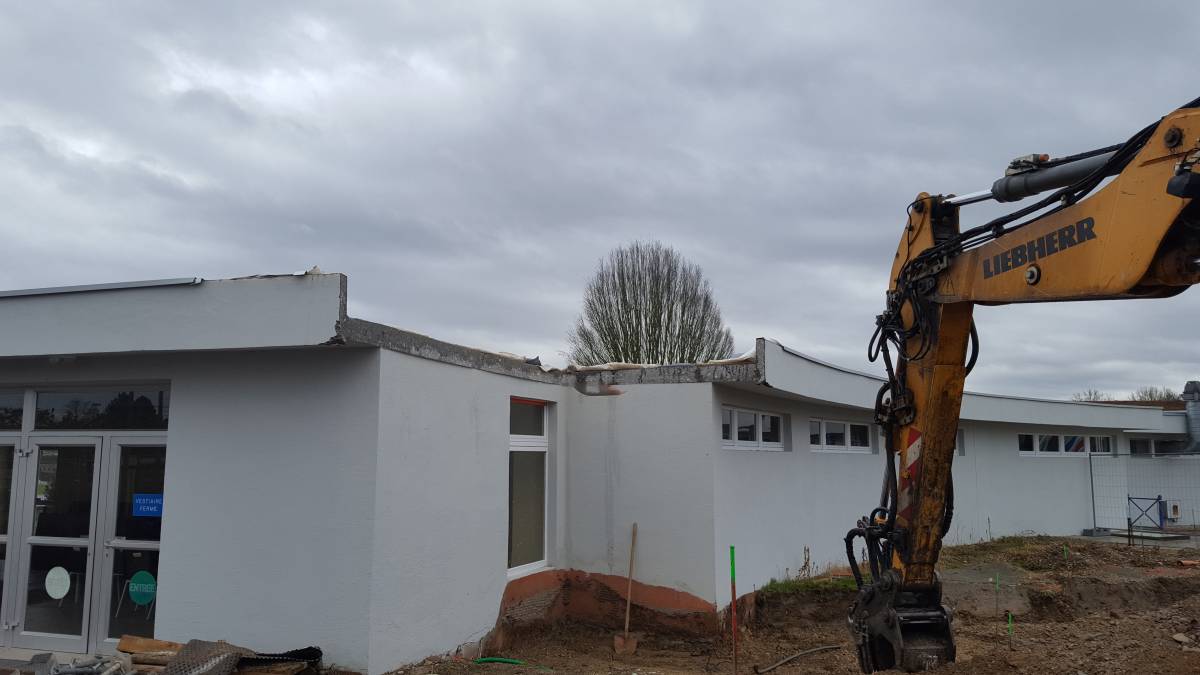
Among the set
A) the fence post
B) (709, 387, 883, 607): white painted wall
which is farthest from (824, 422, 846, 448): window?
the fence post

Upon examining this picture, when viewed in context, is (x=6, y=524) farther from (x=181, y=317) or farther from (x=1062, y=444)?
(x=1062, y=444)

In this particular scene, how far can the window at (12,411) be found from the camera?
810 cm

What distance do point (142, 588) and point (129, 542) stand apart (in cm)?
41

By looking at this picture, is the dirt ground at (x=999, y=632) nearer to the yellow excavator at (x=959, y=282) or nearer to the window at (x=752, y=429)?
the yellow excavator at (x=959, y=282)

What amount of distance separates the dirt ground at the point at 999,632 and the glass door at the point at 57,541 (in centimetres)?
319

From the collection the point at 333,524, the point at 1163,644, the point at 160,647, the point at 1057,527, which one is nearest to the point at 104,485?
the point at 160,647

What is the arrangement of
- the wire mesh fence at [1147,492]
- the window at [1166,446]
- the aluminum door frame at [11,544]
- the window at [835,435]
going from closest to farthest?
the aluminum door frame at [11,544]
the window at [835,435]
the wire mesh fence at [1147,492]
the window at [1166,446]

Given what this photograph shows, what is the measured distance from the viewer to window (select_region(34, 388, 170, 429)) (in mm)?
7652

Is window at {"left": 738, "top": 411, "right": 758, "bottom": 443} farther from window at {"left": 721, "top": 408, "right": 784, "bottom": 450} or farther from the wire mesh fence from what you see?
the wire mesh fence

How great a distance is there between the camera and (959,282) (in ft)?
17.9

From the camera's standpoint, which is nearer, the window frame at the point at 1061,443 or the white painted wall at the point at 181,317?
the white painted wall at the point at 181,317

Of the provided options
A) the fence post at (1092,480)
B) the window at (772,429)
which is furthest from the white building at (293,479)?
the fence post at (1092,480)

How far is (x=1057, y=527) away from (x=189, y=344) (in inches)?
824

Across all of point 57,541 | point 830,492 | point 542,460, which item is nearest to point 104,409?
point 57,541
